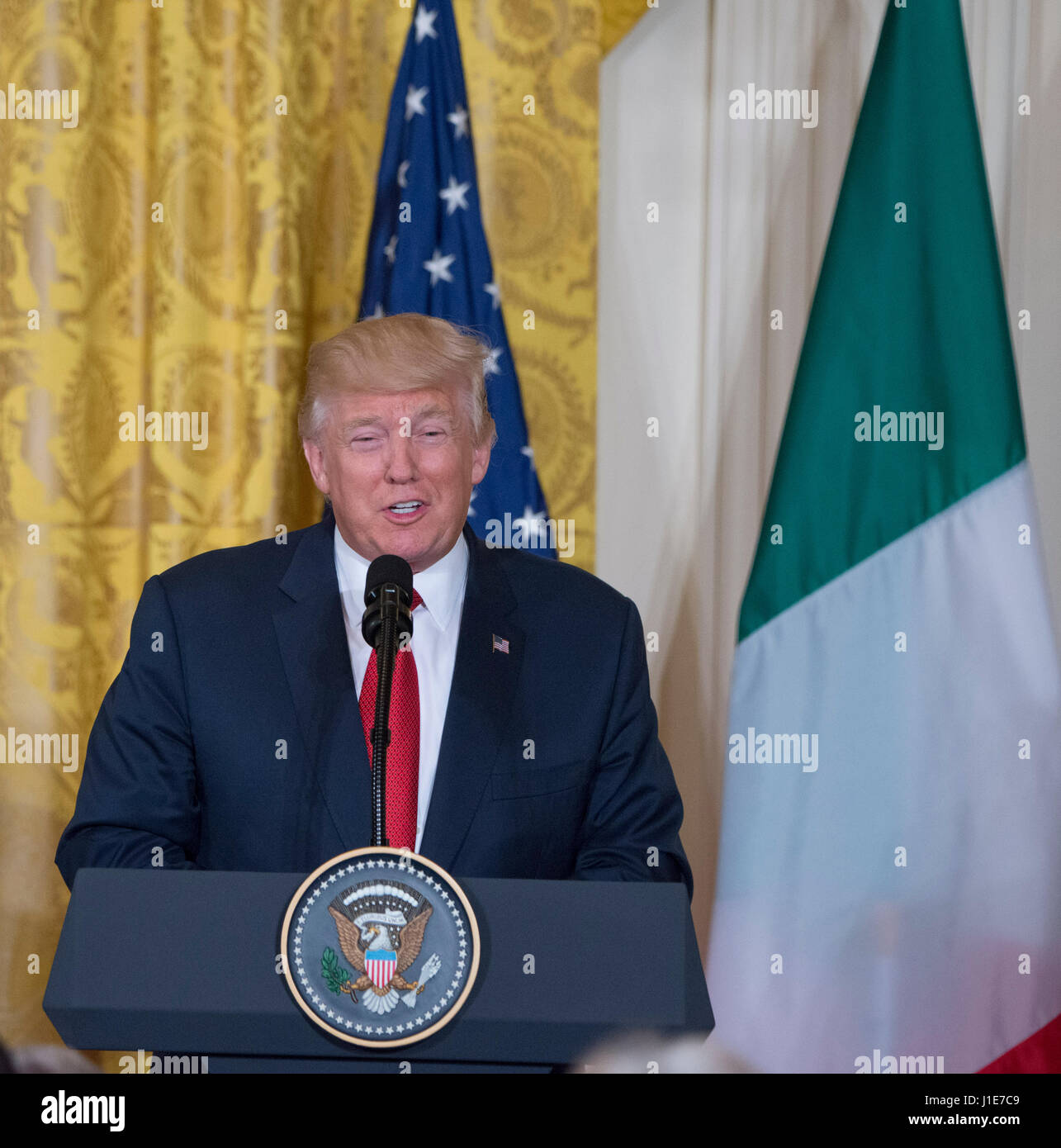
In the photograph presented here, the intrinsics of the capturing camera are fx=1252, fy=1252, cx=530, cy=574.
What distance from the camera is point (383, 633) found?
1264 millimetres

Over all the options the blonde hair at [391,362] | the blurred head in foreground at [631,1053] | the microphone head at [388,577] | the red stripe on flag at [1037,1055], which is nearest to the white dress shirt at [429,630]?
the blonde hair at [391,362]

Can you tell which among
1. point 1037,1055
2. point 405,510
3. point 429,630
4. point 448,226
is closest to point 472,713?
point 429,630

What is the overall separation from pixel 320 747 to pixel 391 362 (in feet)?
1.92

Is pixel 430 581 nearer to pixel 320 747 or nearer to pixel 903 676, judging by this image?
pixel 320 747

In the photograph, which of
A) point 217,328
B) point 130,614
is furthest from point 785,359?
point 130,614

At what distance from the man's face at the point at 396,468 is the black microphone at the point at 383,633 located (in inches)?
20.3

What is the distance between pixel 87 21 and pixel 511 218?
1164 millimetres

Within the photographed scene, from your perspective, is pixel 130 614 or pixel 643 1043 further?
pixel 130 614

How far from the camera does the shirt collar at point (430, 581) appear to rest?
1966 millimetres

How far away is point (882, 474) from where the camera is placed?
325 cm

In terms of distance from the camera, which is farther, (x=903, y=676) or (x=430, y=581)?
(x=903, y=676)

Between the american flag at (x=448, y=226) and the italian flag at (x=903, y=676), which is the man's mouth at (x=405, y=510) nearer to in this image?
the american flag at (x=448, y=226)
